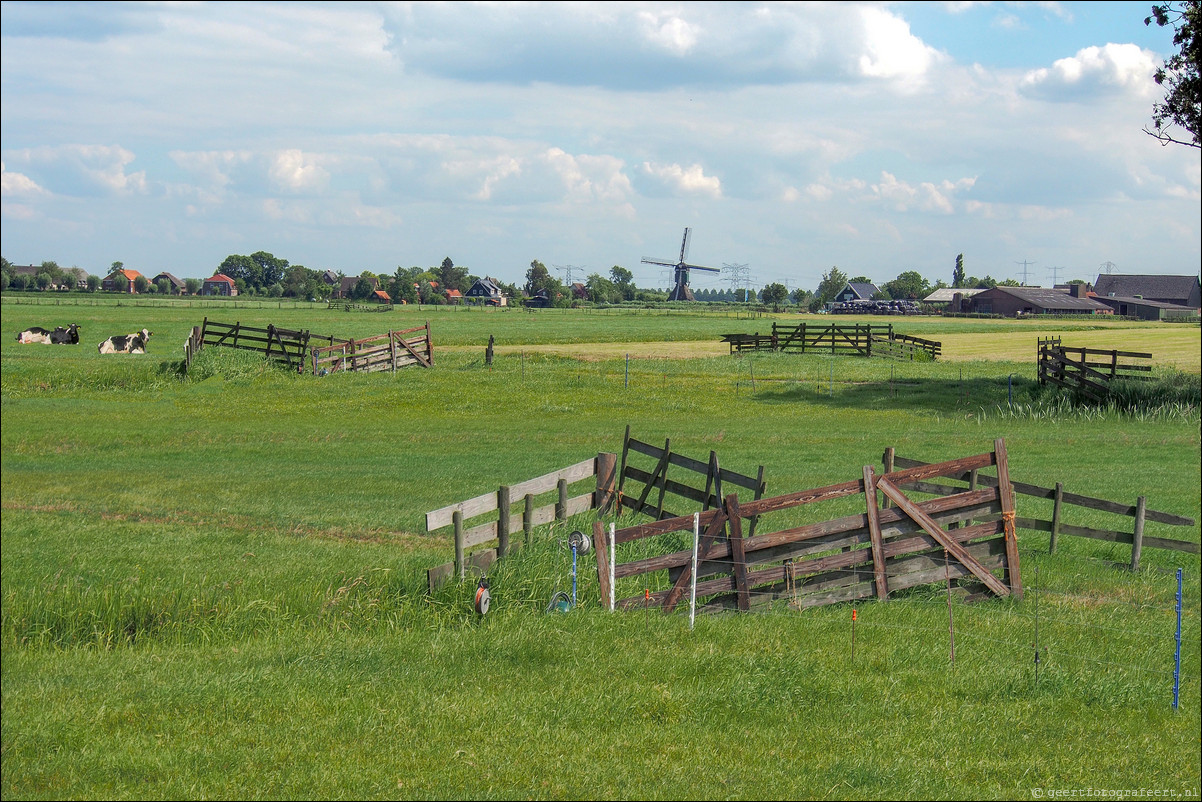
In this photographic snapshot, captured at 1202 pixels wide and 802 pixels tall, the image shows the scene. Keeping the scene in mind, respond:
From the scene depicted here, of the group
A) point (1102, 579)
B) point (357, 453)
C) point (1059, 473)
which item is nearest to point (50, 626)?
point (1102, 579)

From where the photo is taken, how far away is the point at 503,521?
13.8 metres

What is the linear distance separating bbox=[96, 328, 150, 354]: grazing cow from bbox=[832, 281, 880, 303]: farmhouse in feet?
478

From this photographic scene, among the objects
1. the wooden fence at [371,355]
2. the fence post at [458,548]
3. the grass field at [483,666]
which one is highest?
the wooden fence at [371,355]

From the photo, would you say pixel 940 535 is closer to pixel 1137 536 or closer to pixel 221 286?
pixel 1137 536

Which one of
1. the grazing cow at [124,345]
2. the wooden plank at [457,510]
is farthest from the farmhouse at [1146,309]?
the wooden plank at [457,510]

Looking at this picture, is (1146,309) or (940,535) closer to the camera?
(940,535)

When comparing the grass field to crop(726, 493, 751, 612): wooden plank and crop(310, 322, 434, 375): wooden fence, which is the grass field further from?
crop(310, 322, 434, 375): wooden fence

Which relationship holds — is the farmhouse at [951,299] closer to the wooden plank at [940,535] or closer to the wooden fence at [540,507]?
the wooden fence at [540,507]

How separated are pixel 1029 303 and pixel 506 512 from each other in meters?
142

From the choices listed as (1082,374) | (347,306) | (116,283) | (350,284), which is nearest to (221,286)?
(116,283)

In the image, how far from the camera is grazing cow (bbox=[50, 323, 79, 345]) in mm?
52875

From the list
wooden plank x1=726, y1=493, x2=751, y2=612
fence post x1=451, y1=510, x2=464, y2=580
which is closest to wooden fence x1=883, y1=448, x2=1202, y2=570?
wooden plank x1=726, y1=493, x2=751, y2=612

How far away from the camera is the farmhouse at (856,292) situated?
182000 mm

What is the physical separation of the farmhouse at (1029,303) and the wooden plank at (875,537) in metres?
137
